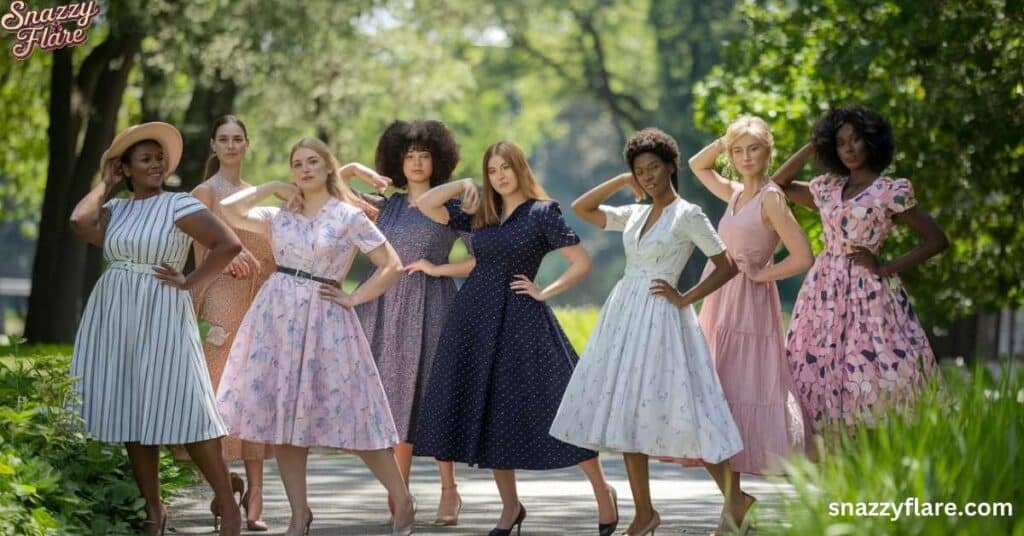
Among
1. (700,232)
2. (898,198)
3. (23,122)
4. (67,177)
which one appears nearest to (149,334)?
(700,232)

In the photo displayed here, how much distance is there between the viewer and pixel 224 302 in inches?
393

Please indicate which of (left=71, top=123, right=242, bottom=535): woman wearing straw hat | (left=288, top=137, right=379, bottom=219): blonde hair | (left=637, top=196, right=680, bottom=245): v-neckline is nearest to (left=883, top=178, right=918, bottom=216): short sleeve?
(left=637, top=196, right=680, bottom=245): v-neckline

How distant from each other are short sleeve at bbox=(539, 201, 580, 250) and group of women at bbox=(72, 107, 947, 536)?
1 centimetres

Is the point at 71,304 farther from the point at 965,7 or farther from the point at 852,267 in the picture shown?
the point at 852,267

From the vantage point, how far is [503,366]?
366 inches

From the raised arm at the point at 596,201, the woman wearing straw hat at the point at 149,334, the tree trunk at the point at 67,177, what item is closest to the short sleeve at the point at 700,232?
the raised arm at the point at 596,201

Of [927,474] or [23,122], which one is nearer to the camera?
[927,474]

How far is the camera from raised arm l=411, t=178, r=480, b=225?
31.6 feet

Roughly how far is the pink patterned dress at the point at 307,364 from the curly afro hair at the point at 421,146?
131 centimetres

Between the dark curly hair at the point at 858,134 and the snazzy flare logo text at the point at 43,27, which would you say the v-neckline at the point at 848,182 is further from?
the snazzy flare logo text at the point at 43,27

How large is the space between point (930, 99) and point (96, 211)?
9.47 meters

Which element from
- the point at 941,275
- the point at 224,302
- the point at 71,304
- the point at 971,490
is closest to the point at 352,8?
the point at 71,304

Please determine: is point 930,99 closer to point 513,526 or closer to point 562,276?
point 562,276

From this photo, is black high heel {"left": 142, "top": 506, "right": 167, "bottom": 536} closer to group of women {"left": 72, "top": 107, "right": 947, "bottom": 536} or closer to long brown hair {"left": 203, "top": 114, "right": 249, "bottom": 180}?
group of women {"left": 72, "top": 107, "right": 947, "bottom": 536}
